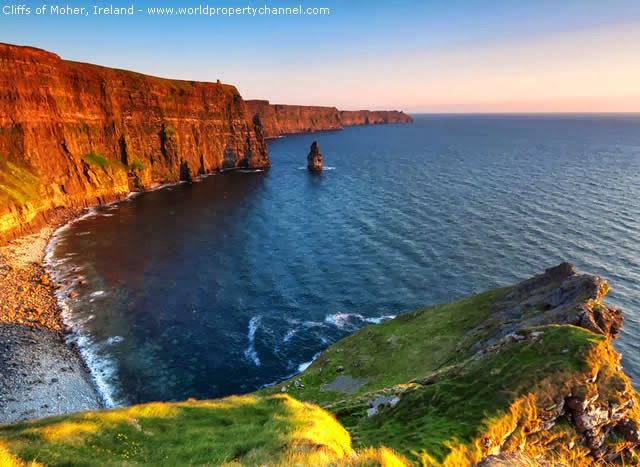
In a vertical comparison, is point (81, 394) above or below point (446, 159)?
below

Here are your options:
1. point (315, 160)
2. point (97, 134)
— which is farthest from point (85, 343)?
point (315, 160)

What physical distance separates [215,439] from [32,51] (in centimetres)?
11779

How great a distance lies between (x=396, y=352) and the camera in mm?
41281

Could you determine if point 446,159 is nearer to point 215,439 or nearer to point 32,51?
point 32,51

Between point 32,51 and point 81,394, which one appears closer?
point 81,394

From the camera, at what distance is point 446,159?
197375 millimetres

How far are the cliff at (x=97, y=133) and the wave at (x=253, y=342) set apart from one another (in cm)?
5494

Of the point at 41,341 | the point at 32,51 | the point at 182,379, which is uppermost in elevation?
the point at 32,51

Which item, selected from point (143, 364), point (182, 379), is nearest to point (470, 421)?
point (182, 379)

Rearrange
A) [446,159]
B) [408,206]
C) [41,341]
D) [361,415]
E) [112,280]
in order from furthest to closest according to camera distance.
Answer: [446,159], [408,206], [112,280], [41,341], [361,415]

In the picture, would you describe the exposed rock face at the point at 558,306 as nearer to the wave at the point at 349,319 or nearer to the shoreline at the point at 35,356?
the wave at the point at 349,319

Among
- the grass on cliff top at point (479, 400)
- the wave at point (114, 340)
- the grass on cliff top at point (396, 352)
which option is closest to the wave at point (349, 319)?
the grass on cliff top at point (396, 352)

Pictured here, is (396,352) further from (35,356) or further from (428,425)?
(35,356)

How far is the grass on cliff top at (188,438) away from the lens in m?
15.3
